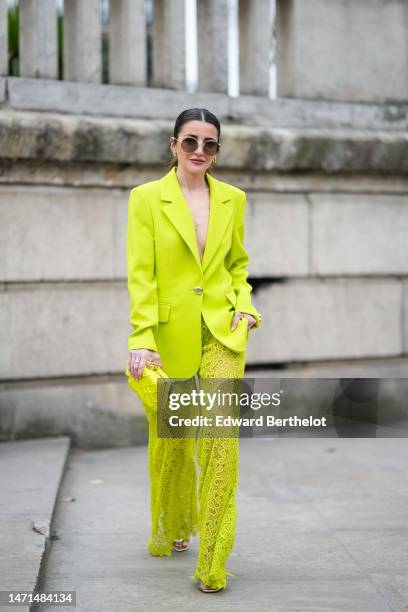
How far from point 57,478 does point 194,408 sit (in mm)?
1810

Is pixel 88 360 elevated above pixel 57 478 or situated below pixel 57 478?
above

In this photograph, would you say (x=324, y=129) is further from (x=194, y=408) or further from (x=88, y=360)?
(x=194, y=408)

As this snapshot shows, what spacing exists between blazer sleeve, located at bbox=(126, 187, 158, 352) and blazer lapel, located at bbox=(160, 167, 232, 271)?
11cm

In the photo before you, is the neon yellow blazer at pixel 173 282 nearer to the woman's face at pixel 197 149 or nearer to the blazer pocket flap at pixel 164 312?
the blazer pocket flap at pixel 164 312

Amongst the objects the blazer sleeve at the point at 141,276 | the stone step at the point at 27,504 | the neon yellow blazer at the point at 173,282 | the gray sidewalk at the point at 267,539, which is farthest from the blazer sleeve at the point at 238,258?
the stone step at the point at 27,504

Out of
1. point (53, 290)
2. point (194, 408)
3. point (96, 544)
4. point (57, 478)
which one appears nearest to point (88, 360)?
point (53, 290)

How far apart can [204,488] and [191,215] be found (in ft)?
3.91

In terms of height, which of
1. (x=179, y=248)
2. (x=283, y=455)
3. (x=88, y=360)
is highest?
(x=179, y=248)

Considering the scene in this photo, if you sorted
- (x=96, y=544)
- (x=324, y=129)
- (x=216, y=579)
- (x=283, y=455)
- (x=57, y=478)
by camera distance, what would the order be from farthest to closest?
(x=324, y=129), (x=283, y=455), (x=57, y=478), (x=96, y=544), (x=216, y=579)

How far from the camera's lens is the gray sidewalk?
3.69 metres

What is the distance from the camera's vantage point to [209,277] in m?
3.90

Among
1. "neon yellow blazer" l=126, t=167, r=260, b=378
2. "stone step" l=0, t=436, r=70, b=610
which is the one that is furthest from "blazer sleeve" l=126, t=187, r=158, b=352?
"stone step" l=0, t=436, r=70, b=610

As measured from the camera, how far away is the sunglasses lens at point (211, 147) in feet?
12.7

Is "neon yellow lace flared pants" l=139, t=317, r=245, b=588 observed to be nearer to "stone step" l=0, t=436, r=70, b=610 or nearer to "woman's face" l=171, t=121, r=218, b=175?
"stone step" l=0, t=436, r=70, b=610
